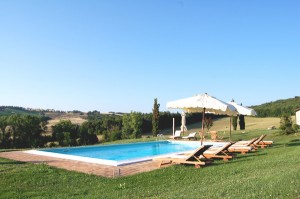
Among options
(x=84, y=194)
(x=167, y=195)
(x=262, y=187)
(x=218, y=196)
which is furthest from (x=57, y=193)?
(x=262, y=187)

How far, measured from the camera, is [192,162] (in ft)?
33.0

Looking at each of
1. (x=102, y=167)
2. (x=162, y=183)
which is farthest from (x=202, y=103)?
(x=162, y=183)

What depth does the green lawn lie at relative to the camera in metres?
5.92

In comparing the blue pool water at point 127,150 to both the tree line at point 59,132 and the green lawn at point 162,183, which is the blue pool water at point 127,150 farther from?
the tree line at point 59,132

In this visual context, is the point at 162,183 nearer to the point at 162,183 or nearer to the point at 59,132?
the point at 162,183

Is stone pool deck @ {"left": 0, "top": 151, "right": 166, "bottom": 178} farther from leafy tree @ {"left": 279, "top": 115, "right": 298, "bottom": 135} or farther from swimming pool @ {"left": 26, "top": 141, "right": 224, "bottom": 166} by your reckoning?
leafy tree @ {"left": 279, "top": 115, "right": 298, "bottom": 135}

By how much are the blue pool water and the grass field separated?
7.14m

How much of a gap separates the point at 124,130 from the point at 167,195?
40.9 metres

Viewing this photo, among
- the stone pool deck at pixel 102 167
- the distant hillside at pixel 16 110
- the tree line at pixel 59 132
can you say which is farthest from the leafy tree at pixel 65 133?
the stone pool deck at pixel 102 167

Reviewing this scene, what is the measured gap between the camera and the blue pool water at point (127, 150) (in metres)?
16.8

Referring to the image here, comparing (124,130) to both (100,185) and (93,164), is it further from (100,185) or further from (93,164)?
(100,185)

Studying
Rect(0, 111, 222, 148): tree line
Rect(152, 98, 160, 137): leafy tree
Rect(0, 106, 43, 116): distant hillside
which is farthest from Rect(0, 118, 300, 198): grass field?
Rect(0, 106, 43, 116): distant hillside

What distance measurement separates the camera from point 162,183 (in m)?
7.62

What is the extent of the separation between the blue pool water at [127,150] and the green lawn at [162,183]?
23.4 ft
